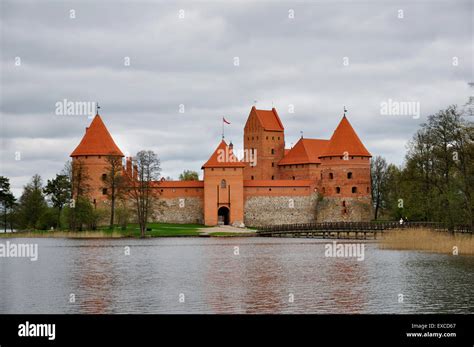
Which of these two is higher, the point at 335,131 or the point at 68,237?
the point at 335,131

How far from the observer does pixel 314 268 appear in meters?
25.0

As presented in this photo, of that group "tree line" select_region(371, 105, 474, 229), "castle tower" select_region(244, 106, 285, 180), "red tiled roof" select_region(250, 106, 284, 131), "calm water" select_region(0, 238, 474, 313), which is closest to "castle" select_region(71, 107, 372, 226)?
"castle tower" select_region(244, 106, 285, 180)

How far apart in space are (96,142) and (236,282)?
114 ft

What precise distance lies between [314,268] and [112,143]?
105 ft

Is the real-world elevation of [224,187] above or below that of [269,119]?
below

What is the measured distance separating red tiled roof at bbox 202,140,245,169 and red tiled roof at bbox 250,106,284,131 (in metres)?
10.00

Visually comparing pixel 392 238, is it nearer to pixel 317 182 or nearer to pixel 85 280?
pixel 85 280

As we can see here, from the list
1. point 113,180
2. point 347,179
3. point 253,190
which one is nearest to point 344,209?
point 347,179

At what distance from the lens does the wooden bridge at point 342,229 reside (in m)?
40.2

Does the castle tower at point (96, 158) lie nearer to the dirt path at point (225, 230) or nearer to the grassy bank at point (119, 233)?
the grassy bank at point (119, 233)

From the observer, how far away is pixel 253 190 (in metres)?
56.8

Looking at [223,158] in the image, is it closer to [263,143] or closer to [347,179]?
A: [347,179]

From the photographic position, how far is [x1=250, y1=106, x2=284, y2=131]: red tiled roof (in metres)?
66.1
